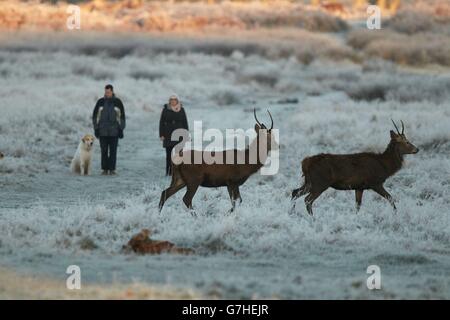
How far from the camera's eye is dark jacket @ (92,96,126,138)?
1980cm

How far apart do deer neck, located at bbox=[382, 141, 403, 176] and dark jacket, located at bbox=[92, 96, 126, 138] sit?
652 centimetres

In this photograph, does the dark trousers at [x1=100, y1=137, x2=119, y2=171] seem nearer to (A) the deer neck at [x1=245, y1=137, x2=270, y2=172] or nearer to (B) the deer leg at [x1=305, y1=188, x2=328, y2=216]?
(A) the deer neck at [x1=245, y1=137, x2=270, y2=172]

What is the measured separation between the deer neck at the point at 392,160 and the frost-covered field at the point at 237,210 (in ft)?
2.08

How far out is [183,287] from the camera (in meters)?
10.1

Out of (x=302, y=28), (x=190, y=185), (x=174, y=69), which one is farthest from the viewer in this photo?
(x=302, y=28)

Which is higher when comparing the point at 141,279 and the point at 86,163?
the point at 86,163

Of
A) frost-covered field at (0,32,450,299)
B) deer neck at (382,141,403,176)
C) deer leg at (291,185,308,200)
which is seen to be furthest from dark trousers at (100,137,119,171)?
deer neck at (382,141,403,176)

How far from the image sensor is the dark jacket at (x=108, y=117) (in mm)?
19797

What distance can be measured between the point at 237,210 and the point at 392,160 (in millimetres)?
2770

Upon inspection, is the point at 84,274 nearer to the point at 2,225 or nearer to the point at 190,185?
the point at 2,225

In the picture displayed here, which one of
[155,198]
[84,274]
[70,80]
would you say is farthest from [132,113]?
[84,274]

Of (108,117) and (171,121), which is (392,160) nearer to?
(171,121)
